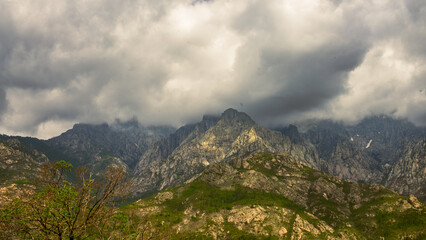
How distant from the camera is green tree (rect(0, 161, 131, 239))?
23.5 metres

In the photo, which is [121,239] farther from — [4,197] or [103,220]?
[4,197]

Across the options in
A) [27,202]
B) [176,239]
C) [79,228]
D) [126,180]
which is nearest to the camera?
[27,202]

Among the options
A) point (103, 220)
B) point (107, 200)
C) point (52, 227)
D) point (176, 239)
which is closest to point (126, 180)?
point (107, 200)

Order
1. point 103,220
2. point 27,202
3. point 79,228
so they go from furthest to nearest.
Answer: point 103,220, point 79,228, point 27,202

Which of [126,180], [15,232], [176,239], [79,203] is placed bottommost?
[176,239]

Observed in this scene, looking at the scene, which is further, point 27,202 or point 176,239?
point 176,239

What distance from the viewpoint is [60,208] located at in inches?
1021

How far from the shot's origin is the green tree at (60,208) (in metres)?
23.5

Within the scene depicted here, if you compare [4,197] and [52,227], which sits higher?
[4,197]

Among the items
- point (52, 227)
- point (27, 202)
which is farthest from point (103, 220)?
point (27, 202)

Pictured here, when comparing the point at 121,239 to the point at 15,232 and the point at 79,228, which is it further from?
the point at 15,232

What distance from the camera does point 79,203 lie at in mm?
26219

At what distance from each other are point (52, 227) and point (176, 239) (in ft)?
48.9

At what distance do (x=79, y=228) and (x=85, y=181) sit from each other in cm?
521
